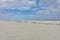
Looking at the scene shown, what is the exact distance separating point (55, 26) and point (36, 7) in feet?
1.08

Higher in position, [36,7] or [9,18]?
[36,7]

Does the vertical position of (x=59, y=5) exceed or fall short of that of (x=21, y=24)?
it exceeds it

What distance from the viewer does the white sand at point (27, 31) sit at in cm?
131

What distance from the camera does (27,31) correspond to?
137 cm

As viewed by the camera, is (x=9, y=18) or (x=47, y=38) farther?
(x=9, y=18)

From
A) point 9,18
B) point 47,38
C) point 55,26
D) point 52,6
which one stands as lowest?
point 47,38

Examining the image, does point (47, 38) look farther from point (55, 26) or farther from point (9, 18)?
point (9, 18)

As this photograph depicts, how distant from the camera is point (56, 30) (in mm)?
1356

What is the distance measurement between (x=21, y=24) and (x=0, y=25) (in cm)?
26

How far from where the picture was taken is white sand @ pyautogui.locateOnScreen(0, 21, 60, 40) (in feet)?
4.28

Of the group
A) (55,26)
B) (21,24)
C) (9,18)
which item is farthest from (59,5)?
(9,18)

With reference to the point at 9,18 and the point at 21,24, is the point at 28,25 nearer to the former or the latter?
the point at 21,24

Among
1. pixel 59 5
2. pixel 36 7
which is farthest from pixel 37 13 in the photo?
pixel 59 5

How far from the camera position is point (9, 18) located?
1444 millimetres
